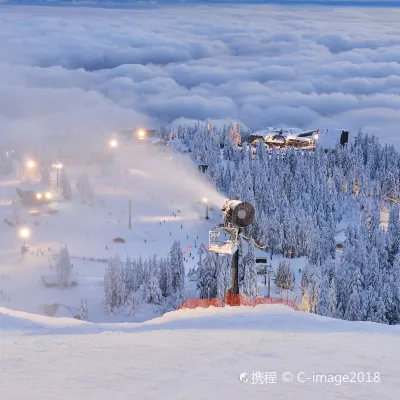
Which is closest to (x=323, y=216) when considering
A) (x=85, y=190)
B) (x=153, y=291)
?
(x=85, y=190)

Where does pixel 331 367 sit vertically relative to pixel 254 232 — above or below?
above

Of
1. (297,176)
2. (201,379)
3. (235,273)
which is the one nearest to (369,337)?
(201,379)

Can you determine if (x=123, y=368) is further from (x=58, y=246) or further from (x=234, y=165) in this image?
(x=234, y=165)

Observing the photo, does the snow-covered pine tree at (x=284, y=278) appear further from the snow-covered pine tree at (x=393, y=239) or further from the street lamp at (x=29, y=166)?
the street lamp at (x=29, y=166)

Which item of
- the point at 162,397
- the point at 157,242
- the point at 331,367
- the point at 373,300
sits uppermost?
the point at 162,397

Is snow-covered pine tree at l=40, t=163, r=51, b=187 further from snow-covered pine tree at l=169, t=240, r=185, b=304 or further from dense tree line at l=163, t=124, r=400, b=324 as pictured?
dense tree line at l=163, t=124, r=400, b=324

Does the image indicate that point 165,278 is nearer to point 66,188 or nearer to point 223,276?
point 223,276
